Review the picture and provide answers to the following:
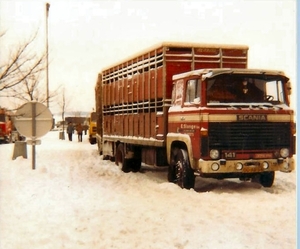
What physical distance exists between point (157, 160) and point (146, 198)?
2.77 metres

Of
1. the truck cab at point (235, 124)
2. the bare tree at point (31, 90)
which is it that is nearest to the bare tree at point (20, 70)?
the bare tree at point (31, 90)

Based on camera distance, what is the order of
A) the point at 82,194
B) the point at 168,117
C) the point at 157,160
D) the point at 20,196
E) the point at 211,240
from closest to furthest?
the point at 211,240
the point at 20,196
the point at 82,194
the point at 168,117
the point at 157,160

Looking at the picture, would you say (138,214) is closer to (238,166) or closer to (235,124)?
(238,166)

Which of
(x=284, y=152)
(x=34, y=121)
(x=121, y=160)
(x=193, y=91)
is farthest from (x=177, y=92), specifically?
(x=121, y=160)

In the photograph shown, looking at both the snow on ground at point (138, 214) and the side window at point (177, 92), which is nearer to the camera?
the snow on ground at point (138, 214)

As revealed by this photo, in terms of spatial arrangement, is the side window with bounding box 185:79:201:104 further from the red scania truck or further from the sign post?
the sign post

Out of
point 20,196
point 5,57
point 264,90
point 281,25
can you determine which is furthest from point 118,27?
point 264,90

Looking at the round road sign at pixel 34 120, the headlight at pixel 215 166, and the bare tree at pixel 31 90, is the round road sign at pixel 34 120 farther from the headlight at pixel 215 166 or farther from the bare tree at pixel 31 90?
the headlight at pixel 215 166

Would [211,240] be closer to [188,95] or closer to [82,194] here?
[82,194]

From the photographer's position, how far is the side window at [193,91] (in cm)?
912

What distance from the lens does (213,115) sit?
8648mm

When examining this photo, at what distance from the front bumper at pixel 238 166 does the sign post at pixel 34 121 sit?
8.60 feet

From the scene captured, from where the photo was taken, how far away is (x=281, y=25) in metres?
6.64

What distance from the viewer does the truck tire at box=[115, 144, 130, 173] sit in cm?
1273
